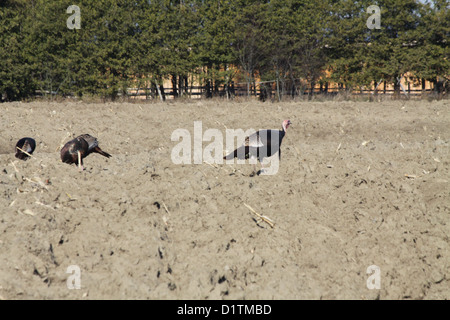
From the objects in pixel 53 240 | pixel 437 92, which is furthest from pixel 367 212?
pixel 437 92

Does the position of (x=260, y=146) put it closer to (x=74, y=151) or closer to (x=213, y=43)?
(x=74, y=151)

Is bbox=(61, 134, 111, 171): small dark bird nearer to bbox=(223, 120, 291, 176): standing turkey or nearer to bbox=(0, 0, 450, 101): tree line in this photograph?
bbox=(223, 120, 291, 176): standing turkey

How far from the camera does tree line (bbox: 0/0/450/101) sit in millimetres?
23094

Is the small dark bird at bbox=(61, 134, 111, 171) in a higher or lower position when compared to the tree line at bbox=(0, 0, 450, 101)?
lower

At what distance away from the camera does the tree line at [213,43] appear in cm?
2309

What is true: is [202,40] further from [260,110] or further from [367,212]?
[367,212]

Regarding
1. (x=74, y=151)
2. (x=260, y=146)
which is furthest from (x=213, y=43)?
(x=74, y=151)

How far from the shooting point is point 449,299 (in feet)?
18.6

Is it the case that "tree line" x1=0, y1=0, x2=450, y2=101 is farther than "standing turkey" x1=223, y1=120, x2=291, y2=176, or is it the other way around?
"tree line" x1=0, y1=0, x2=450, y2=101

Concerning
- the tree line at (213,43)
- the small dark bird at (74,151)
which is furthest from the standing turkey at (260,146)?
the tree line at (213,43)

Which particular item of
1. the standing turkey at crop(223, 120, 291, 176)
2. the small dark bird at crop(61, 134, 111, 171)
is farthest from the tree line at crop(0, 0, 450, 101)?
the standing turkey at crop(223, 120, 291, 176)

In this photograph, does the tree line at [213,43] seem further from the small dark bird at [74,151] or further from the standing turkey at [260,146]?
the standing turkey at [260,146]

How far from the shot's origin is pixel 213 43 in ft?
79.6

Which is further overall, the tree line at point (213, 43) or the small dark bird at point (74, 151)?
the tree line at point (213, 43)
